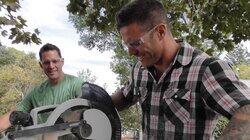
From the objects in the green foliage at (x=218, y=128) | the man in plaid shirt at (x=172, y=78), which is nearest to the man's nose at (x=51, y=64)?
the green foliage at (x=218, y=128)

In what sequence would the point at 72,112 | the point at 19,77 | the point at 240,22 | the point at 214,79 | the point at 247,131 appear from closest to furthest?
the point at 247,131, the point at 214,79, the point at 72,112, the point at 240,22, the point at 19,77

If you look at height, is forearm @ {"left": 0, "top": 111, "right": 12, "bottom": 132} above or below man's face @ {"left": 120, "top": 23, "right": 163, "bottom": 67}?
below

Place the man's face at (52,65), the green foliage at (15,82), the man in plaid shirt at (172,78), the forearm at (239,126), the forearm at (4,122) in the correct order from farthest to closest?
the green foliage at (15,82) < the man's face at (52,65) < the forearm at (4,122) < the man in plaid shirt at (172,78) < the forearm at (239,126)

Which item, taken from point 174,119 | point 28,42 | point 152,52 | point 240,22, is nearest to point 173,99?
point 174,119

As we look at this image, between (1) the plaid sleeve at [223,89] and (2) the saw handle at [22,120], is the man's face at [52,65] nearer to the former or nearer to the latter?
(2) the saw handle at [22,120]

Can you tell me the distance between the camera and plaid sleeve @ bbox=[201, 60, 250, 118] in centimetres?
233

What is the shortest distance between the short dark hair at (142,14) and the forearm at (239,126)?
721 mm

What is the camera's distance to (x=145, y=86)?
2.98m

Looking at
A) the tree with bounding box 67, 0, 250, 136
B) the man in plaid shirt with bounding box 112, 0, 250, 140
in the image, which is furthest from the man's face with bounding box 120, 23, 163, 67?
the tree with bounding box 67, 0, 250, 136

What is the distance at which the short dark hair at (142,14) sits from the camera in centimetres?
268

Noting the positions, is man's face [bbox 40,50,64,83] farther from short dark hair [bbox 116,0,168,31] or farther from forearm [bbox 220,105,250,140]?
forearm [bbox 220,105,250,140]

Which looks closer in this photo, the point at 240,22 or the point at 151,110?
the point at 151,110

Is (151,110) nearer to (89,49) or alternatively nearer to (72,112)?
(72,112)

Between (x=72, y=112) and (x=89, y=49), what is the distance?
32951 mm
